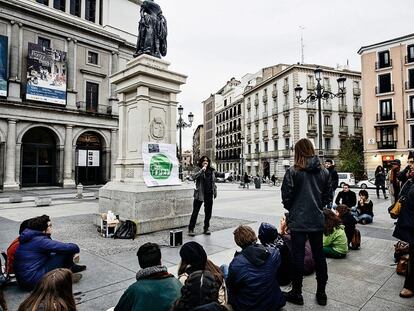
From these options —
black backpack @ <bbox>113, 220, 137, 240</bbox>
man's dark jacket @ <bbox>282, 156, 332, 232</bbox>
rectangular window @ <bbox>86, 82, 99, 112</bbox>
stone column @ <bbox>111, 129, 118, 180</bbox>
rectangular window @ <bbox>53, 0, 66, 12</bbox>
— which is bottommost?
black backpack @ <bbox>113, 220, 137, 240</bbox>

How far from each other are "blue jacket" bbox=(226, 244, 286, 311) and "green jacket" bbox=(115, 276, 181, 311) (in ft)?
2.54

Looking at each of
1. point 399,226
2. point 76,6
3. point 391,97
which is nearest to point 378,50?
point 391,97

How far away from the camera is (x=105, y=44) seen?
92.5ft

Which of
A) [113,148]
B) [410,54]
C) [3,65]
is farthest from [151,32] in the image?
[410,54]

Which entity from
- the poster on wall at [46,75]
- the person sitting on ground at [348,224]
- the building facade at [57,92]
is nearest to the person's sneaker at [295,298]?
the person sitting on ground at [348,224]

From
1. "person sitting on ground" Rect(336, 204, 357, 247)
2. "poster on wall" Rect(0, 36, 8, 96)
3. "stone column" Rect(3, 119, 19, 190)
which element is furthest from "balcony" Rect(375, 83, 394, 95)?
"poster on wall" Rect(0, 36, 8, 96)

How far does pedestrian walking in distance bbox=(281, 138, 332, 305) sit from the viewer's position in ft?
10.4

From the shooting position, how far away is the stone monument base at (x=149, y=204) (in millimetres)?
6332

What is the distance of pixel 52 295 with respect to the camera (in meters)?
1.75

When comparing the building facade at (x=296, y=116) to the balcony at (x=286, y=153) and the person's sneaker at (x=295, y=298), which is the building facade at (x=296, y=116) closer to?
the balcony at (x=286, y=153)

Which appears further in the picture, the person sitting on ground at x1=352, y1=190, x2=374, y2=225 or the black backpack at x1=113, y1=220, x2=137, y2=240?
the person sitting on ground at x1=352, y1=190, x2=374, y2=225

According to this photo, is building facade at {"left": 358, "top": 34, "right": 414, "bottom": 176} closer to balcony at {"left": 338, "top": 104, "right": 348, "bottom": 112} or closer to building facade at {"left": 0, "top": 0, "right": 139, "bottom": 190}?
balcony at {"left": 338, "top": 104, "right": 348, "bottom": 112}

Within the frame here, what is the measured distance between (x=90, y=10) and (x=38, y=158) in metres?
15.8

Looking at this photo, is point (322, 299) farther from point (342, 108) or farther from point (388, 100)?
point (342, 108)
